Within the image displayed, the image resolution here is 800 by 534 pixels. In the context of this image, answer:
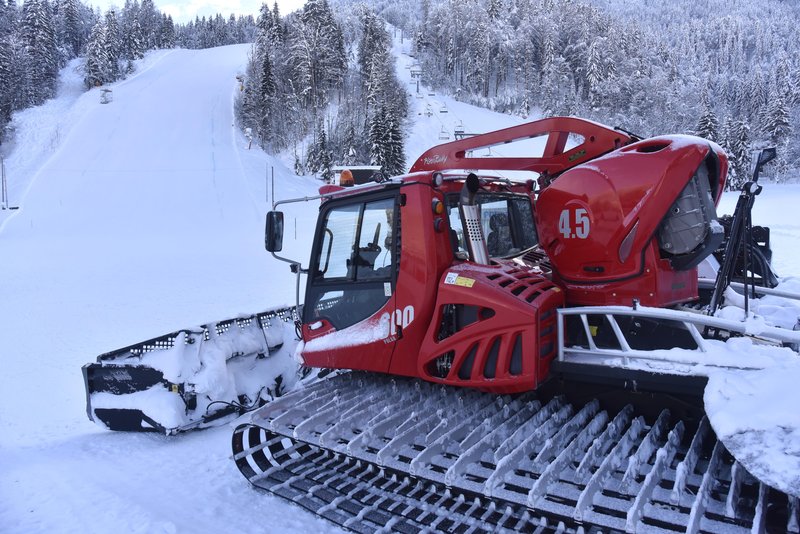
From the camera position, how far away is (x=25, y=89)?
47625 millimetres

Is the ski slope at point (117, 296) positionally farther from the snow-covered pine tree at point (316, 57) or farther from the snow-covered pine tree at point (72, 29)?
the snow-covered pine tree at point (72, 29)

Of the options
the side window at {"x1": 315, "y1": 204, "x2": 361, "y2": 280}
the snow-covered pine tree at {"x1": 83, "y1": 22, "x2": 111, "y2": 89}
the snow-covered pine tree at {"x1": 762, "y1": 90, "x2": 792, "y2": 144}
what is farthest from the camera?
the snow-covered pine tree at {"x1": 83, "y1": 22, "x2": 111, "y2": 89}

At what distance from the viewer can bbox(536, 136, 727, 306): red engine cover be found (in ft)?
10.9

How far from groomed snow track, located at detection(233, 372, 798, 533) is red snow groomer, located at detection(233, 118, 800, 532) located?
0.04 feet

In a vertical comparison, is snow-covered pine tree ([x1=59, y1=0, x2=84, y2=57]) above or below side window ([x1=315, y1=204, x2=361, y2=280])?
above

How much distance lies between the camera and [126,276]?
14133 millimetres

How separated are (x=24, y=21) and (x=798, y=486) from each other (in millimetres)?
73450

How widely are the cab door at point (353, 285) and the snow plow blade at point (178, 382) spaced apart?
118cm

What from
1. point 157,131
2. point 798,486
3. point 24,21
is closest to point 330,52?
point 157,131

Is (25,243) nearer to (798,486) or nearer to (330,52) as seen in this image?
(798,486)

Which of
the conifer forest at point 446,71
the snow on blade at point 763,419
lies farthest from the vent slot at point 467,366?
the conifer forest at point 446,71

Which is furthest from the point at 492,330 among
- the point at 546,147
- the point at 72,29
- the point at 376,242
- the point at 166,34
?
the point at 166,34

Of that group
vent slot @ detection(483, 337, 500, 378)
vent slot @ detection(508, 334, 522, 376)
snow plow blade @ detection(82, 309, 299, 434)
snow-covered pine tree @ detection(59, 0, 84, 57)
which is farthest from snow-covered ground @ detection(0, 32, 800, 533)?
snow-covered pine tree @ detection(59, 0, 84, 57)

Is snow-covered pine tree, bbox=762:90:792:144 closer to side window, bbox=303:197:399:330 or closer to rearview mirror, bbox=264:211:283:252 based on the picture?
side window, bbox=303:197:399:330
